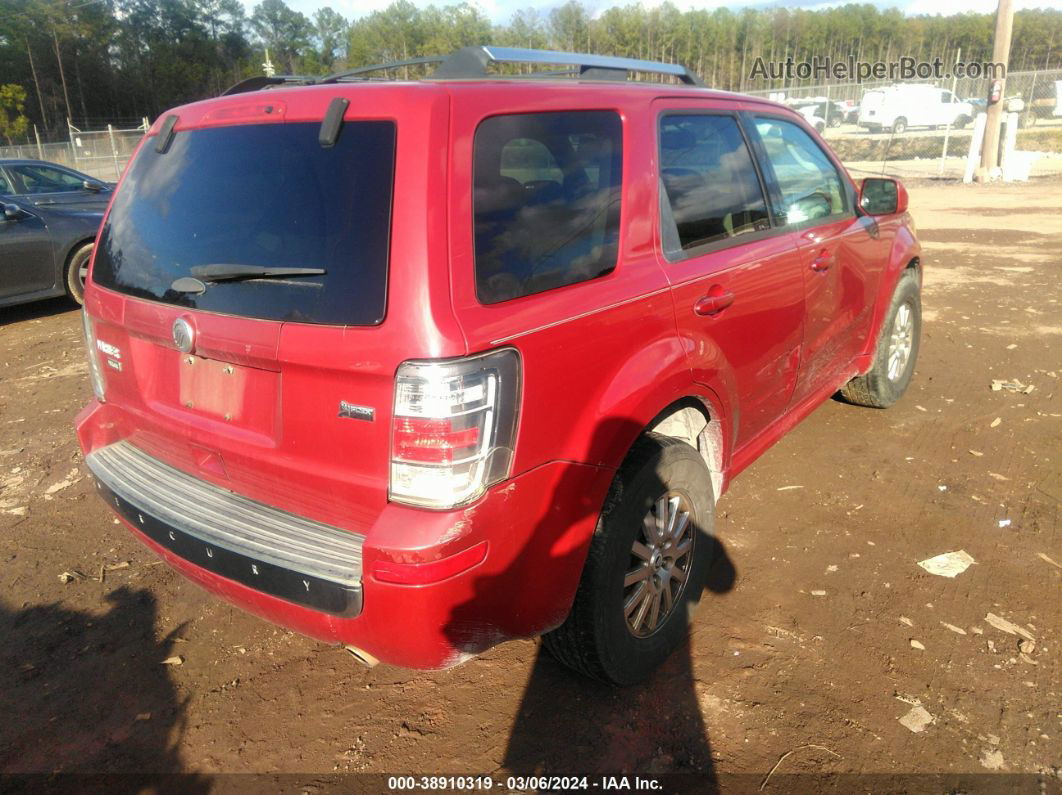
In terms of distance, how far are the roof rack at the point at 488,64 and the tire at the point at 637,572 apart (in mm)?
1325

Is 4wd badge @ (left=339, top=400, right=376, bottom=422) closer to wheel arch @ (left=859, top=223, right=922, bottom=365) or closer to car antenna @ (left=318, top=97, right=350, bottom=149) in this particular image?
car antenna @ (left=318, top=97, right=350, bottom=149)

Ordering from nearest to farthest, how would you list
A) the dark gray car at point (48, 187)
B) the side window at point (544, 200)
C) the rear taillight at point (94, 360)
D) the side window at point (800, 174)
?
the side window at point (544, 200) < the rear taillight at point (94, 360) < the side window at point (800, 174) < the dark gray car at point (48, 187)

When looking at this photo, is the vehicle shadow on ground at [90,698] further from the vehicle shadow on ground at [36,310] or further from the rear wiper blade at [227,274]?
the vehicle shadow on ground at [36,310]

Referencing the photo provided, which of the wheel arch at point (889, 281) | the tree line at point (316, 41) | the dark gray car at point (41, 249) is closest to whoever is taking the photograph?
the wheel arch at point (889, 281)

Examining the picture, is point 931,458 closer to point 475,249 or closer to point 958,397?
point 958,397

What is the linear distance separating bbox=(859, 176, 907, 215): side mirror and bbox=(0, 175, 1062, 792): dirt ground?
54.3 inches

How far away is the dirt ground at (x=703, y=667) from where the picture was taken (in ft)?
8.00

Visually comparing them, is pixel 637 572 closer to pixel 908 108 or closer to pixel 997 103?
pixel 997 103

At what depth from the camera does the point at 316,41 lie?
7519cm

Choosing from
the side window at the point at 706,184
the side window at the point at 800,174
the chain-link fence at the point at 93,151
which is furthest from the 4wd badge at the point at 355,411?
the chain-link fence at the point at 93,151

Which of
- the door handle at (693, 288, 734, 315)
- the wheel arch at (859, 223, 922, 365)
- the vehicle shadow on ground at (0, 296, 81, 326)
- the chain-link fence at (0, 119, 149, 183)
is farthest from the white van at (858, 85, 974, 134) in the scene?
the door handle at (693, 288, 734, 315)

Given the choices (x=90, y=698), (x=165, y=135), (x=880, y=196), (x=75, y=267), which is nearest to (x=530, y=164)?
(x=165, y=135)

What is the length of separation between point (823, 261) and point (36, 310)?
873 cm

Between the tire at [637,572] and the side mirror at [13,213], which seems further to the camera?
the side mirror at [13,213]
